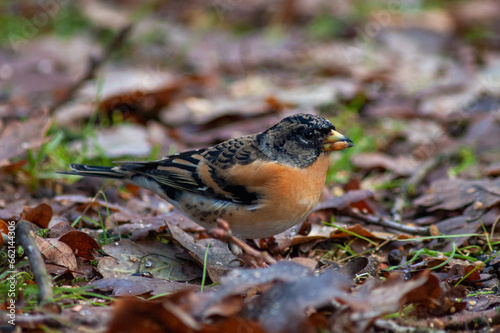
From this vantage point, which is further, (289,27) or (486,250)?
(289,27)

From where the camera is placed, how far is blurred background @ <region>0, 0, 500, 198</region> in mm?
5617

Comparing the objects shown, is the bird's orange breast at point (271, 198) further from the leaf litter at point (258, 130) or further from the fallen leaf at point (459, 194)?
the fallen leaf at point (459, 194)

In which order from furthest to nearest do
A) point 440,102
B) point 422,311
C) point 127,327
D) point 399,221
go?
point 440,102
point 399,221
point 422,311
point 127,327

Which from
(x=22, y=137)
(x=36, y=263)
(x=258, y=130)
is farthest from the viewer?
(x=258, y=130)

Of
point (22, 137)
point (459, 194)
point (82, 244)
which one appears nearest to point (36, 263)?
point (82, 244)

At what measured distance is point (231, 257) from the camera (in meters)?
3.89

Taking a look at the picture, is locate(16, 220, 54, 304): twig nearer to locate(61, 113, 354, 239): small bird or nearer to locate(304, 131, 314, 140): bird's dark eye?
locate(61, 113, 354, 239): small bird

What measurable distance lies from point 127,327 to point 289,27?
27.5ft

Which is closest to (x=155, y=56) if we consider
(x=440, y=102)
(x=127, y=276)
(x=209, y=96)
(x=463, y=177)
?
(x=209, y=96)

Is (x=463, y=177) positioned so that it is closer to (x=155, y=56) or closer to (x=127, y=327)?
(x=127, y=327)

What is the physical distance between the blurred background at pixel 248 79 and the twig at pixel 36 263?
1.74m

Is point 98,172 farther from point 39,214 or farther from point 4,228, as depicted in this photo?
point 4,228

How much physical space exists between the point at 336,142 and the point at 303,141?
0.23m

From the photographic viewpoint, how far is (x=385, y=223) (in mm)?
4281
